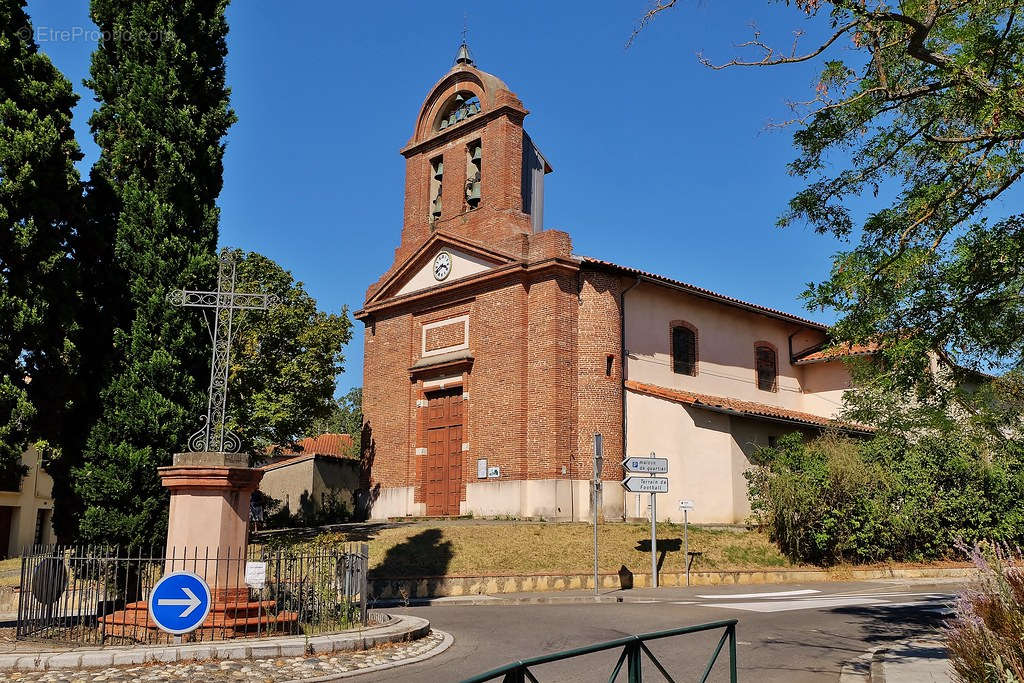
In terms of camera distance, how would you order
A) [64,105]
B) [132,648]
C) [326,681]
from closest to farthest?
[326,681] → [132,648] → [64,105]

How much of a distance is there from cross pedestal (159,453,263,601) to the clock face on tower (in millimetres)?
17363

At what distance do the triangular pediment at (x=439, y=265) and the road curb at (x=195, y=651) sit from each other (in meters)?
16.7

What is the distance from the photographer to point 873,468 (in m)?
21.0

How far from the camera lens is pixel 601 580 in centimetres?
1769

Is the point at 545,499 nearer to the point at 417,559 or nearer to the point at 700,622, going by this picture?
the point at 417,559

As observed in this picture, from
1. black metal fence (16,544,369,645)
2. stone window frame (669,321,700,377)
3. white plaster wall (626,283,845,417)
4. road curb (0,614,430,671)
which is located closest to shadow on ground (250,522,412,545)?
black metal fence (16,544,369,645)

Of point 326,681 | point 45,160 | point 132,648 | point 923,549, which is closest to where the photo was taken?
point 326,681

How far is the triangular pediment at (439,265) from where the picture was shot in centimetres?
2645

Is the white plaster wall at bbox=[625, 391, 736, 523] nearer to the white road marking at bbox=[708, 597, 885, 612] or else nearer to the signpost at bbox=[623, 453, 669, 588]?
the signpost at bbox=[623, 453, 669, 588]

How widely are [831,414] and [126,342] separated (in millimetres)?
25819

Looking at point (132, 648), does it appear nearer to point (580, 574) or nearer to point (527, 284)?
point (580, 574)

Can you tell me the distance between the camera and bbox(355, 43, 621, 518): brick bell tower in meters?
24.2

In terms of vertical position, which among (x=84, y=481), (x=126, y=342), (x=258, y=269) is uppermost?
(x=258, y=269)

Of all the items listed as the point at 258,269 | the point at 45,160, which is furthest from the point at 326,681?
the point at 258,269
